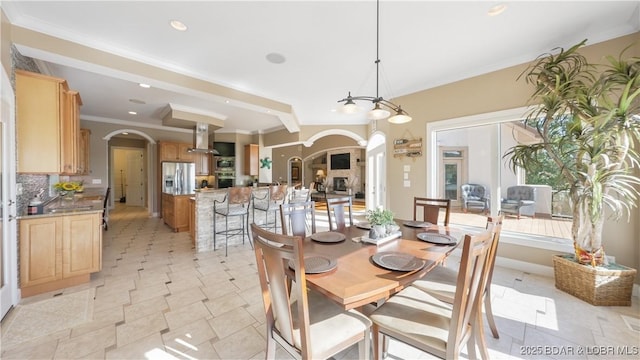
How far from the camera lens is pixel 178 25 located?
246cm

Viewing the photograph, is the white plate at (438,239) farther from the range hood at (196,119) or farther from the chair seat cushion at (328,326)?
the range hood at (196,119)

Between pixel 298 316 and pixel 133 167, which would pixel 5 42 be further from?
pixel 133 167

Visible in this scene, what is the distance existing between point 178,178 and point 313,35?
5548 mm

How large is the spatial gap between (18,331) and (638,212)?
598cm

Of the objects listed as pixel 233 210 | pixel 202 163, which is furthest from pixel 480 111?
pixel 202 163

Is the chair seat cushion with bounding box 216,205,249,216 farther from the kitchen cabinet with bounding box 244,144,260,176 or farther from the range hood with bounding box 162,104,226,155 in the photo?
the kitchen cabinet with bounding box 244,144,260,176

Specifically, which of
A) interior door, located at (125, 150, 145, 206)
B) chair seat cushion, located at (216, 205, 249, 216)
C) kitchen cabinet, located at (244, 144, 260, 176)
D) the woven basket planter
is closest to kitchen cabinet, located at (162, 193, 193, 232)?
chair seat cushion, located at (216, 205, 249, 216)

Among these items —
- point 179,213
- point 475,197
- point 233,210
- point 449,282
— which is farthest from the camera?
point 179,213

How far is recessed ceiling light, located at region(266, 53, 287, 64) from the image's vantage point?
3.07 metres

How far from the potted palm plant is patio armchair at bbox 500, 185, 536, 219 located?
2.73ft

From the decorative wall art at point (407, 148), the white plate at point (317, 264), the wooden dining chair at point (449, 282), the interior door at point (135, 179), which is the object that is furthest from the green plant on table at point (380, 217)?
the interior door at point (135, 179)

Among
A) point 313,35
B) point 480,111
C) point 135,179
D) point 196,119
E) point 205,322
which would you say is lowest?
point 205,322

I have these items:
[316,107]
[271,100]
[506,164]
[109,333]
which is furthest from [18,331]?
[506,164]

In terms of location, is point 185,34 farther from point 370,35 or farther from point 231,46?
point 370,35
